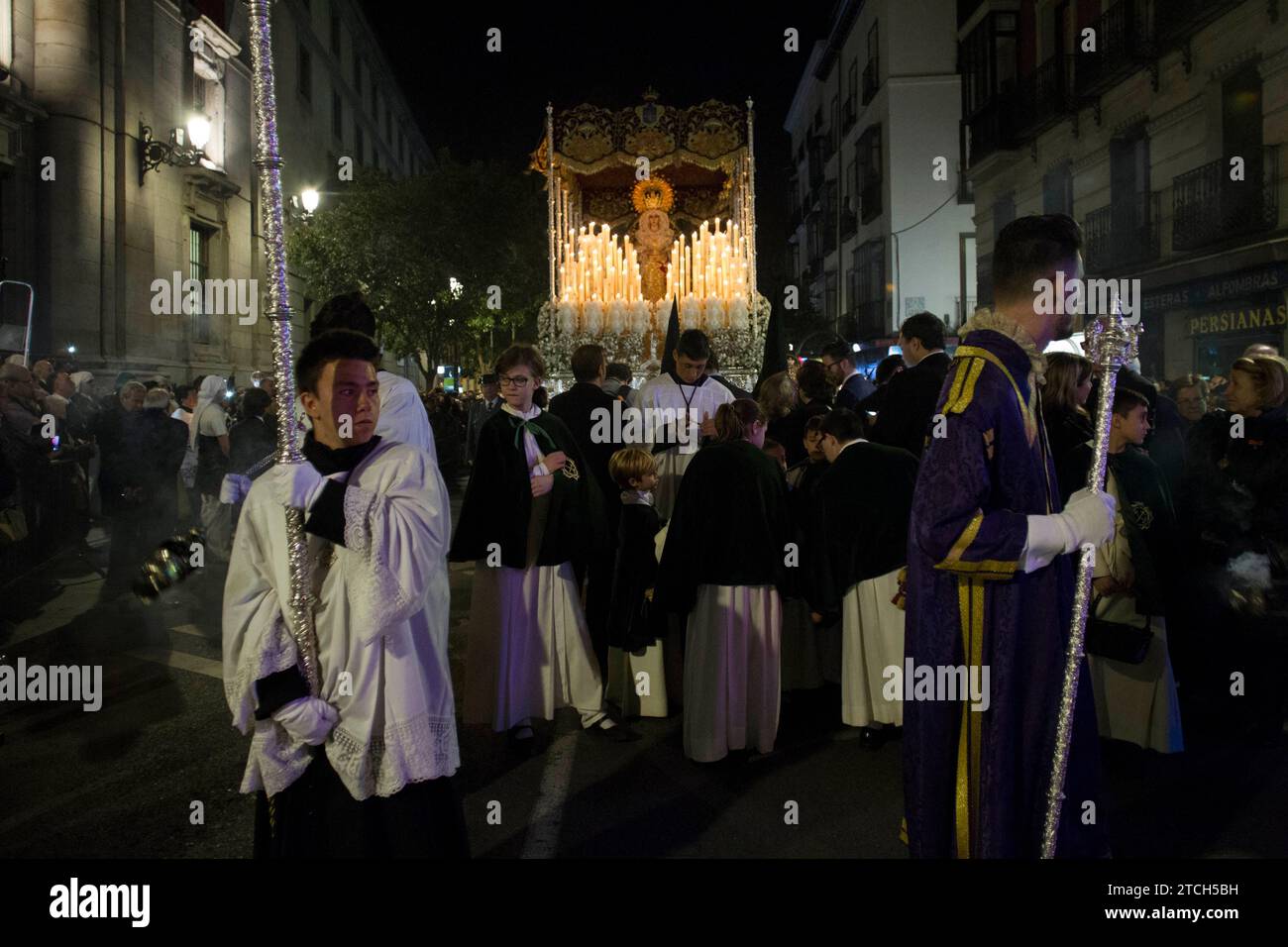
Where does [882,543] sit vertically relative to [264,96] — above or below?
below

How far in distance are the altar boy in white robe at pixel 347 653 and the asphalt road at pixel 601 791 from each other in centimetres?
146

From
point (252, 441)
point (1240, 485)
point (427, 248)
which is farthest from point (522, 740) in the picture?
point (427, 248)

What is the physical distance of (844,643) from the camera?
17.2 feet

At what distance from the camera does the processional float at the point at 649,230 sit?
549 inches

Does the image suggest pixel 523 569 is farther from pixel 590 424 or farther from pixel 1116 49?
pixel 1116 49

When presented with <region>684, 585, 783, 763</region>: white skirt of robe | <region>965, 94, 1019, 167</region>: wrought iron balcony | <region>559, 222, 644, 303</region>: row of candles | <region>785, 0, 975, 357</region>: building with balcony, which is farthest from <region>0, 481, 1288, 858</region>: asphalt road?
<region>785, 0, 975, 357</region>: building with balcony

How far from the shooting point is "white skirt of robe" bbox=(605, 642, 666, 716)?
18.1ft

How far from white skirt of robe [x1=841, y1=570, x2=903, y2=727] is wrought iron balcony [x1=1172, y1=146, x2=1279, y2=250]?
12.1 m

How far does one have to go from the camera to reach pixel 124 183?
16719mm

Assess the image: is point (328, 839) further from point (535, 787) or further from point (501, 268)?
point (501, 268)

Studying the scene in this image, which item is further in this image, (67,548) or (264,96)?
(67,548)

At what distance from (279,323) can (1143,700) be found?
4.24 metres
